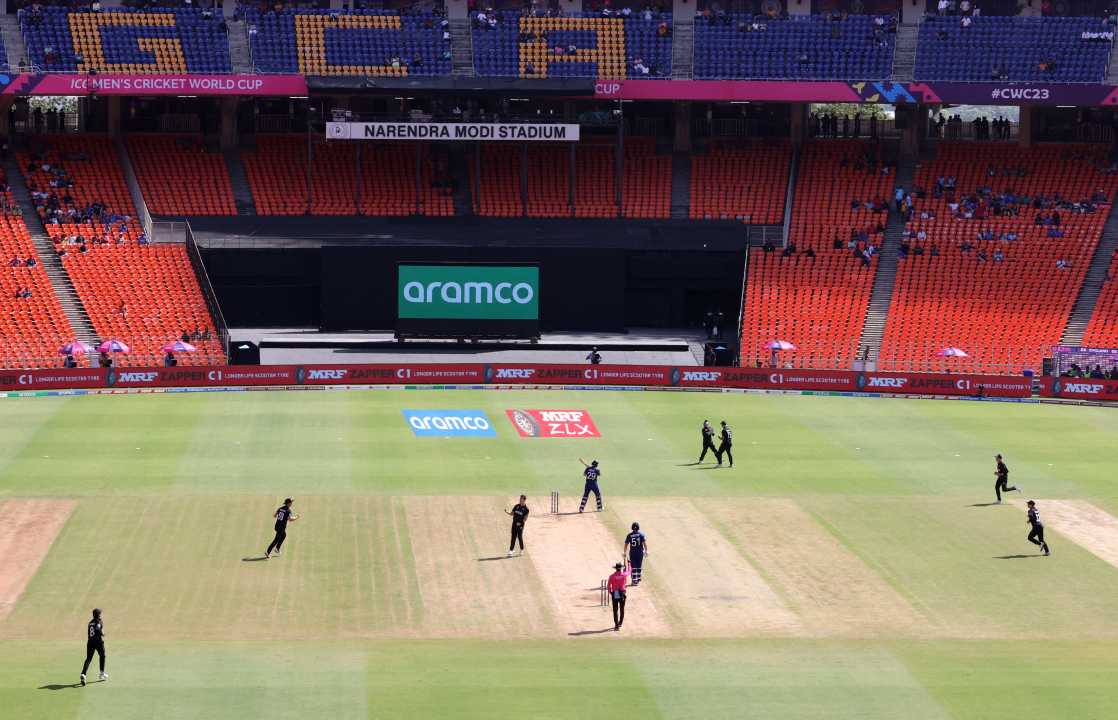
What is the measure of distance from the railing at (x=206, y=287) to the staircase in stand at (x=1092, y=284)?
3381 centimetres

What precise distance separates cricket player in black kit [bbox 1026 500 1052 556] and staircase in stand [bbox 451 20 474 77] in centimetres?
4173

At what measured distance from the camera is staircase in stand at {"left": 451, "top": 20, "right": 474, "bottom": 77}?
72188mm

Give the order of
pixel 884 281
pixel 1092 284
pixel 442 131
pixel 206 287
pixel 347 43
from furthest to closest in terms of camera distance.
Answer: pixel 347 43 → pixel 442 131 → pixel 884 281 → pixel 1092 284 → pixel 206 287

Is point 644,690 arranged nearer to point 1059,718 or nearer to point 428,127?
point 1059,718

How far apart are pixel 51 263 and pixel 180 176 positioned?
349 inches

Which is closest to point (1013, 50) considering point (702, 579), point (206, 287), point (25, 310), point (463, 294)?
point (463, 294)

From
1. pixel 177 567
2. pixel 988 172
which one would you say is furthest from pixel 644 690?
pixel 988 172

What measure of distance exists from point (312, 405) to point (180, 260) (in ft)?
47.0

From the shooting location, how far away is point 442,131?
6825 centimetres

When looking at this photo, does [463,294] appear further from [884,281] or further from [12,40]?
[12,40]

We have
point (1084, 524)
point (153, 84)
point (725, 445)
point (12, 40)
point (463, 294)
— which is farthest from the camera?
point (12, 40)

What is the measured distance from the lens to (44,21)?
A: 70.7 meters

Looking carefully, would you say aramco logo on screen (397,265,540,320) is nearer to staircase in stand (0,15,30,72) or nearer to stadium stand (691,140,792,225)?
stadium stand (691,140,792,225)

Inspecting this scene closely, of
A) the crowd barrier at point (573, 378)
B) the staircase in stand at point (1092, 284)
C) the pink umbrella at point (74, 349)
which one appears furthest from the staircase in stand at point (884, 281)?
the pink umbrella at point (74, 349)
